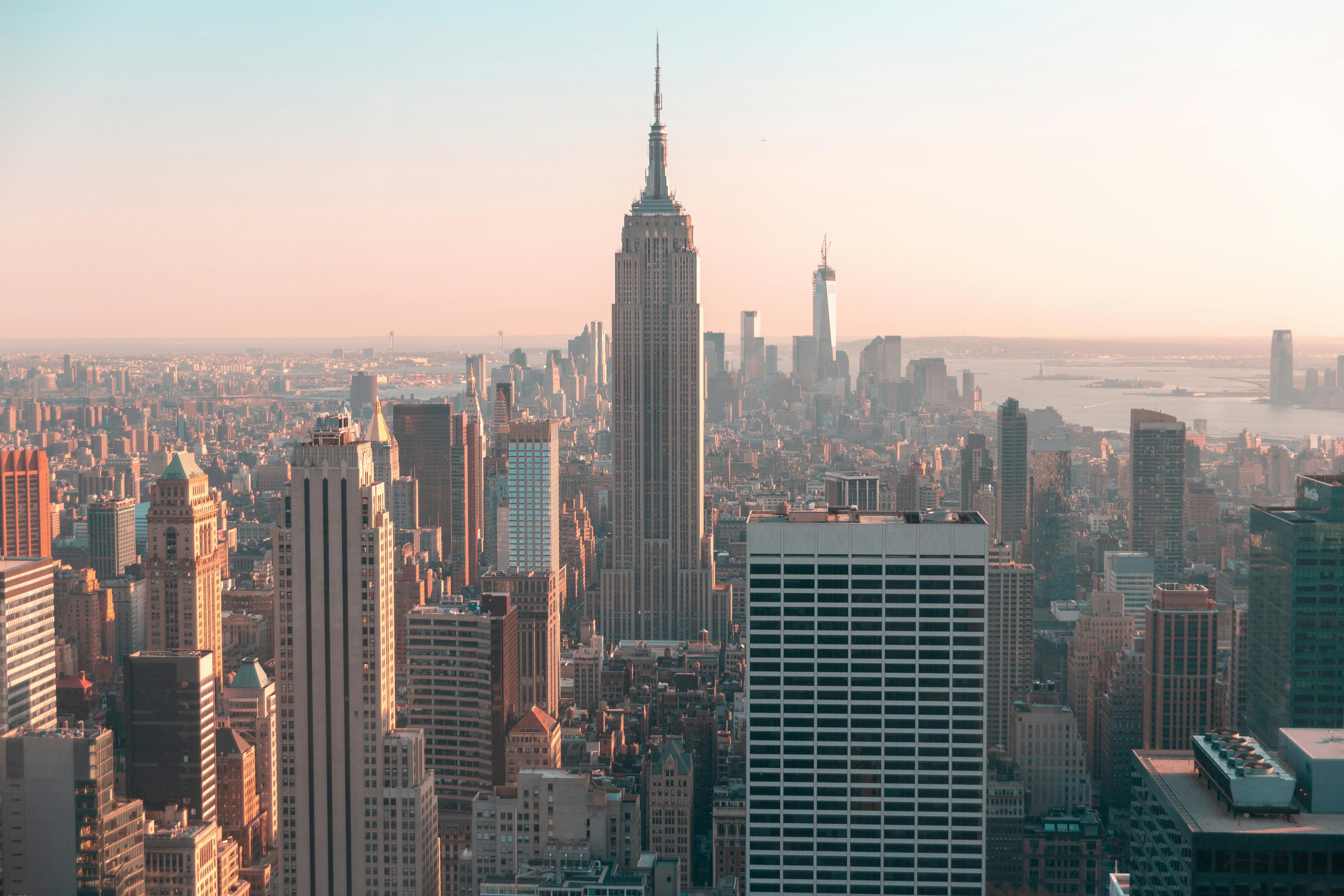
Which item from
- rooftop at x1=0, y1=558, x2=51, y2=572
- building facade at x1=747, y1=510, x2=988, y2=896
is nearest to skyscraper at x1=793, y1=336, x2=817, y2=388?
rooftop at x1=0, y1=558, x2=51, y2=572

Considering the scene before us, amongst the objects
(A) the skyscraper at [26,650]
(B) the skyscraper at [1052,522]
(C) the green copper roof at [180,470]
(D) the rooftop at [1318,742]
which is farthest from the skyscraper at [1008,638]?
(C) the green copper roof at [180,470]

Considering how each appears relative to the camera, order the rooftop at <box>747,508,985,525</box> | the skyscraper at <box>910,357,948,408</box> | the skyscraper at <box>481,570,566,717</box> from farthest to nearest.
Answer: the skyscraper at <box>910,357,948,408</box> < the skyscraper at <box>481,570,566,717</box> < the rooftop at <box>747,508,985,525</box>

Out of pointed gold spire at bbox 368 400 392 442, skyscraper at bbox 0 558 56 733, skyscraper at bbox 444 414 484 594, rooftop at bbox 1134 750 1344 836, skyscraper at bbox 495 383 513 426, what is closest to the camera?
rooftop at bbox 1134 750 1344 836

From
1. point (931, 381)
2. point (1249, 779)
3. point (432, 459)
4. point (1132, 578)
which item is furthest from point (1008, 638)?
point (432, 459)

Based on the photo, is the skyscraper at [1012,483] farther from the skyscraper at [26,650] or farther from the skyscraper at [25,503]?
the skyscraper at [25,503]

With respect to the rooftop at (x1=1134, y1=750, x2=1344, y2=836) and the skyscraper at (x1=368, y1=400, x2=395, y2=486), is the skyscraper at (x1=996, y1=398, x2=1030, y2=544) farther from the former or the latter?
the rooftop at (x1=1134, y1=750, x2=1344, y2=836)

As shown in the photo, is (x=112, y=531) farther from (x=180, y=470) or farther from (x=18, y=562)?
(x=18, y=562)
